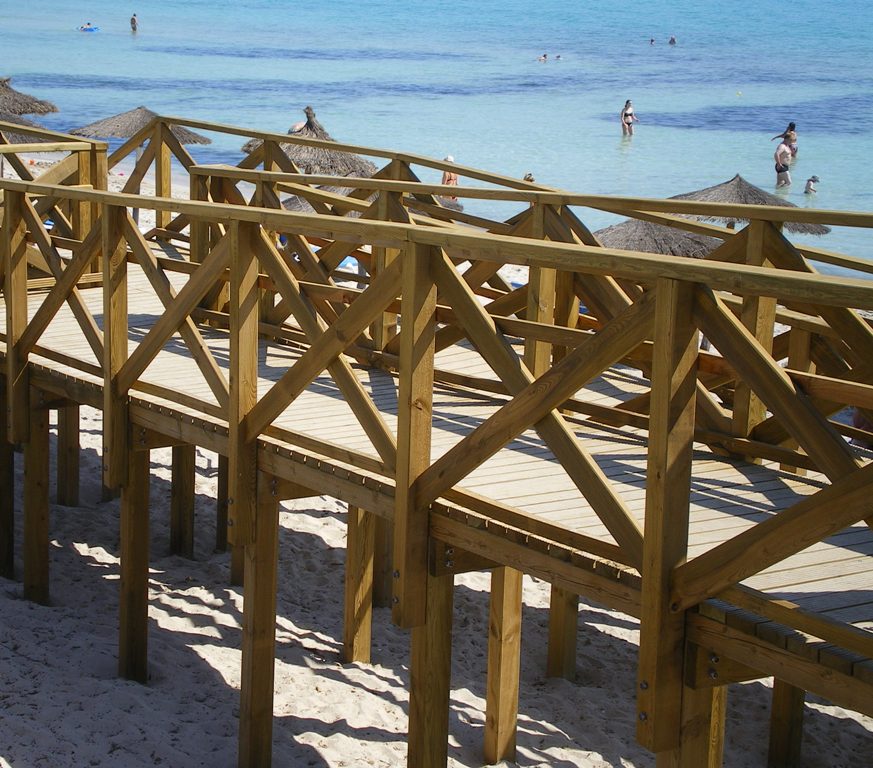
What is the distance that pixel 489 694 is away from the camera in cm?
641

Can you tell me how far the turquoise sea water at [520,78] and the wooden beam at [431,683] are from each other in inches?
951

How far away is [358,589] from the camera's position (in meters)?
7.48

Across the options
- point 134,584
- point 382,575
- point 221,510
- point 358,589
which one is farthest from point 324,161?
point 134,584

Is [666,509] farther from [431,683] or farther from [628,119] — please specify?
[628,119]

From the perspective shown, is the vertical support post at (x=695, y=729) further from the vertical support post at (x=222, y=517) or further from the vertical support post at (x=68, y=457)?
the vertical support post at (x=68, y=457)

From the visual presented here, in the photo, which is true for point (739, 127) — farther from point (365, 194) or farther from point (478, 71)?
point (365, 194)

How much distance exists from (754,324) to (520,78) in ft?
194

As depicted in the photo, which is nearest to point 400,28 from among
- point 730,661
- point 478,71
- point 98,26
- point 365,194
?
point 98,26

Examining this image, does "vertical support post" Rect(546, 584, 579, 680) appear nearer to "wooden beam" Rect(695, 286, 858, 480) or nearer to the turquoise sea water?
"wooden beam" Rect(695, 286, 858, 480)

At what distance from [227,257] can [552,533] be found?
6.08 ft

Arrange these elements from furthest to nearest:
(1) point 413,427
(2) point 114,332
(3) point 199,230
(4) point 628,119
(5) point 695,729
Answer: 1. (4) point 628,119
2. (3) point 199,230
3. (2) point 114,332
4. (1) point 413,427
5. (5) point 695,729

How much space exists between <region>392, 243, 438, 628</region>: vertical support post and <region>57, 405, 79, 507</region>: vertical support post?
16.3 feet

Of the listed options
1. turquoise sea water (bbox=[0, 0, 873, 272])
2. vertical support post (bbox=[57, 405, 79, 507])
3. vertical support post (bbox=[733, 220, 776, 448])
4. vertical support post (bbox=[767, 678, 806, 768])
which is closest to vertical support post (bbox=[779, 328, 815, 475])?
vertical support post (bbox=[733, 220, 776, 448])

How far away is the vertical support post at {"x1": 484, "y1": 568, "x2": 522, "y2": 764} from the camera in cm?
612
